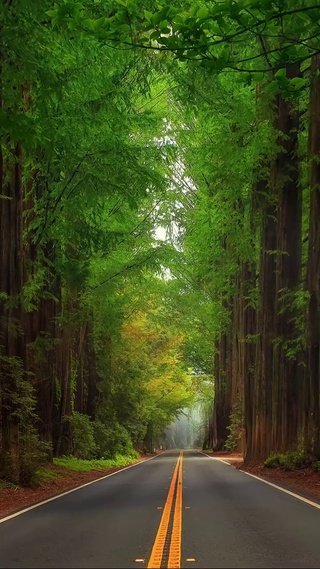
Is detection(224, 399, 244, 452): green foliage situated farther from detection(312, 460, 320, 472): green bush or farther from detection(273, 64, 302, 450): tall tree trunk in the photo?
detection(312, 460, 320, 472): green bush

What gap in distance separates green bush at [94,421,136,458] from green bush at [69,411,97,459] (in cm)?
238

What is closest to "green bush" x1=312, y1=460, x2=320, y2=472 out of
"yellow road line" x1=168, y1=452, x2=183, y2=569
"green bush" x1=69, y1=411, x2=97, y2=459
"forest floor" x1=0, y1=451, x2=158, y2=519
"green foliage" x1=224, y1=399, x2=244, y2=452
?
"yellow road line" x1=168, y1=452, x2=183, y2=569

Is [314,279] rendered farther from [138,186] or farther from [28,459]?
[28,459]

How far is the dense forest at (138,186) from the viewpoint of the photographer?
8.61 m

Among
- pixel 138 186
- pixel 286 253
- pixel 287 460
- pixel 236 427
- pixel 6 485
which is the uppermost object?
pixel 138 186

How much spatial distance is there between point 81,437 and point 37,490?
1387cm

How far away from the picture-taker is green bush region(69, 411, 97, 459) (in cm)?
2820

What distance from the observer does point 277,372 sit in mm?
21219

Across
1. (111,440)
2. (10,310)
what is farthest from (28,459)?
(111,440)

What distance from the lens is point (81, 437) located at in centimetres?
2933

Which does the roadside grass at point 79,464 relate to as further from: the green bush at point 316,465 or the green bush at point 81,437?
the green bush at point 316,465

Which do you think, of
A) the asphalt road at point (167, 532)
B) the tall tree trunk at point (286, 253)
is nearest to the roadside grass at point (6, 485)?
the asphalt road at point (167, 532)

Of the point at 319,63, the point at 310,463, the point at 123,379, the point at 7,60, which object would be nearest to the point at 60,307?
the point at 310,463

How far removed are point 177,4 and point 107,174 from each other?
4224mm
